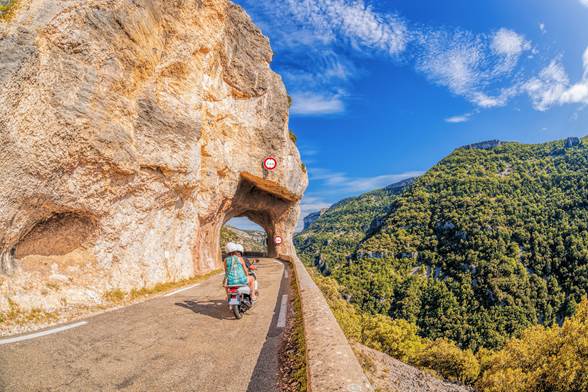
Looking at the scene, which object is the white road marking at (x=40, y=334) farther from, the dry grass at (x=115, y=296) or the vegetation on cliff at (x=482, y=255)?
the vegetation on cliff at (x=482, y=255)

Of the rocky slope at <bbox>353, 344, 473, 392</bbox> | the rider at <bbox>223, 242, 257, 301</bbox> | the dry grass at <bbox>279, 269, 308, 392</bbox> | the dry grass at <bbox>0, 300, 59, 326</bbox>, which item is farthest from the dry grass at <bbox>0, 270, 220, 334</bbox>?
the rocky slope at <bbox>353, 344, 473, 392</bbox>

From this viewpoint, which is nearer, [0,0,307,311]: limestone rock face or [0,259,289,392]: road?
[0,259,289,392]: road

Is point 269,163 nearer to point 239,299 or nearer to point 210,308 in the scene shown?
point 210,308

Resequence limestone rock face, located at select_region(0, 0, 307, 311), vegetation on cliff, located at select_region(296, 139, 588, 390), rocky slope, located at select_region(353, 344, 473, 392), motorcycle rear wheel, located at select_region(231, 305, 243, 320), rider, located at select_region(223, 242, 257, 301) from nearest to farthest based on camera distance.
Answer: rocky slope, located at select_region(353, 344, 473, 392)
motorcycle rear wheel, located at select_region(231, 305, 243, 320)
limestone rock face, located at select_region(0, 0, 307, 311)
rider, located at select_region(223, 242, 257, 301)
vegetation on cliff, located at select_region(296, 139, 588, 390)

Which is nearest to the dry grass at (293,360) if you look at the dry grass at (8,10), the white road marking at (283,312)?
the white road marking at (283,312)

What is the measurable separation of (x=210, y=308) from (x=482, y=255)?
115 metres

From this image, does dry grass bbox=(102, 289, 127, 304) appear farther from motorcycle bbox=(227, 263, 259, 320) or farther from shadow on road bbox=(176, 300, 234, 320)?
motorcycle bbox=(227, 263, 259, 320)

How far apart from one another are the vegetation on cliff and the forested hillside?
33cm

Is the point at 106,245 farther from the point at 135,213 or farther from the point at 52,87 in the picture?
the point at 52,87

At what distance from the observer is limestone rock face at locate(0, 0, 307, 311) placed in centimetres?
748

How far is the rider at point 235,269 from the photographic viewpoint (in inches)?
301

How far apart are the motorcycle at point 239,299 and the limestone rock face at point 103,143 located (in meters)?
4.49

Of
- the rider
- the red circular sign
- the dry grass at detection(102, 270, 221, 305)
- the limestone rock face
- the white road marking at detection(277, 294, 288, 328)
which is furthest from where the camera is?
the red circular sign

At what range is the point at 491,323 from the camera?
3073 inches
